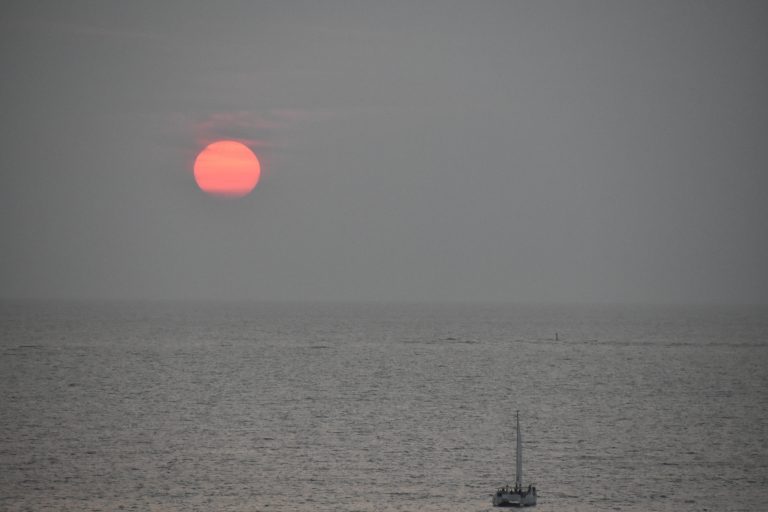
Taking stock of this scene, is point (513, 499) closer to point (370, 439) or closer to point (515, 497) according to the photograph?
point (515, 497)

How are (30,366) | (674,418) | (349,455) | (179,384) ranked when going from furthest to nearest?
(30,366), (179,384), (674,418), (349,455)

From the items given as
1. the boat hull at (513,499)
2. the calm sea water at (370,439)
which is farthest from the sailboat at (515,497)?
the calm sea water at (370,439)

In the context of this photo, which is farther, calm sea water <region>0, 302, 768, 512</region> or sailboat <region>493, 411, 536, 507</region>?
calm sea water <region>0, 302, 768, 512</region>

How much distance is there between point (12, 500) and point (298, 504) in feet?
60.2

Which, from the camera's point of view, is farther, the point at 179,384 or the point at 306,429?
the point at 179,384

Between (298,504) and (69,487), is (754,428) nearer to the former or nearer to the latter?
(298,504)

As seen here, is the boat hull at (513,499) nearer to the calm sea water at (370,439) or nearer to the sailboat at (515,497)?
the sailboat at (515,497)

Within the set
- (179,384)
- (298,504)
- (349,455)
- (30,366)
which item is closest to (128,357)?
(30,366)

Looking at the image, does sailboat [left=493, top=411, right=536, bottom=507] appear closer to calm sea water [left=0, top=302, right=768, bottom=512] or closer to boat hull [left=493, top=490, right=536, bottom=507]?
boat hull [left=493, top=490, right=536, bottom=507]

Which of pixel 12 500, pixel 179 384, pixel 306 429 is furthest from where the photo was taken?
pixel 179 384

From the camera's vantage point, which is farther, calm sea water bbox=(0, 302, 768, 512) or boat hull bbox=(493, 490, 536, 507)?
calm sea water bbox=(0, 302, 768, 512)

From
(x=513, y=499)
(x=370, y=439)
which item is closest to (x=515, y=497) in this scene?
(x=513, y=499)

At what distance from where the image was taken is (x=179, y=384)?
5531 inches

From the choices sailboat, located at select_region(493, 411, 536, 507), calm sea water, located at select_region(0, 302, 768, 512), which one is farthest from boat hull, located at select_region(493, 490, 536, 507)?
calm sea water, located at select_region(0, 302, 768, 512)
